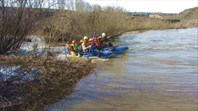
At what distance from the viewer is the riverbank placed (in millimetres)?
6238

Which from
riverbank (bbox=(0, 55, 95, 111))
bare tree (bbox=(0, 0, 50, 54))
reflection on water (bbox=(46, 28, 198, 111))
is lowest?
reflection on water (bbox=(46, 28, 198, 111))

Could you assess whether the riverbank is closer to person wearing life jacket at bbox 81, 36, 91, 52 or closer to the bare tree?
the bare tree

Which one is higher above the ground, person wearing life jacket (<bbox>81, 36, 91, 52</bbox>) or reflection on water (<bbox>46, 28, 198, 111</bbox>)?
person wearing life jacket (<bbox>81, 36, 91, 52</bbox>)

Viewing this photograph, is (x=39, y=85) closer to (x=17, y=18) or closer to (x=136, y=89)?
(x=136, y=89)

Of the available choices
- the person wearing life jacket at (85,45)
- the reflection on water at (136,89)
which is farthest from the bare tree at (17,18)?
the person wearing life jacket at (85,45)

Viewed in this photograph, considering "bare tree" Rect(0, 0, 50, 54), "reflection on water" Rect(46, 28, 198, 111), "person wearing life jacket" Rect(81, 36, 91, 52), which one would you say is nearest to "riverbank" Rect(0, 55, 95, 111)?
"reflection on water" Rect(46, 28, 198, 111)

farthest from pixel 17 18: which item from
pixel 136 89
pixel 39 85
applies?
pixel 136 89

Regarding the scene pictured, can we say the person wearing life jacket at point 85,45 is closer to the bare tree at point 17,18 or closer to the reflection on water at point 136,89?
the reflection on water at point 136,89

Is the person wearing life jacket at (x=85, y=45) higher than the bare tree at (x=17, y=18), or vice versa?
the bare tree at (x=17, y=18)

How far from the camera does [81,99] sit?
7.47m

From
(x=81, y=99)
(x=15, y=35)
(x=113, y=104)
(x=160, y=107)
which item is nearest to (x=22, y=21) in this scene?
(x=15, y=35)

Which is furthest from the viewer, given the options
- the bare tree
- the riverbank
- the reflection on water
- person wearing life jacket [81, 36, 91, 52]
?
person wearing life jacket [81, 36, 91, 52]

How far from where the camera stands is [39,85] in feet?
23.9

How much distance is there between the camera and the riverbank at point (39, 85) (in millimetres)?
6238
